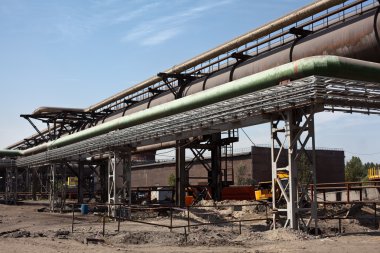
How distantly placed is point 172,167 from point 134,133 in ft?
155

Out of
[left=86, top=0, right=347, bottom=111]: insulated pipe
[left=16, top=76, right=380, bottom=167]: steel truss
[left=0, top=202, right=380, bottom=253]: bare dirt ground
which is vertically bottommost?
[left=0, top=202, right=380, bottom=253]: bare dirt ground

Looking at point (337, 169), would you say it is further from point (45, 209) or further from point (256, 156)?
point (45, 209)

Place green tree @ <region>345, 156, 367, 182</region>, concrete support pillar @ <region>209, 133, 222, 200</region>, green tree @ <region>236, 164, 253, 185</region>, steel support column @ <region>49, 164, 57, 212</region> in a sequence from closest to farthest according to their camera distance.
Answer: concrete support pillar @ <region>209, 133, 222, 200</region>, steel support column @ <region>49, 164, 57, 212</region>, green tree @ <region>236, 164, 253, 185</region>, green tree @ <region>345, 156, 367, 182</region>

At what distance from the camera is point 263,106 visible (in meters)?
16.0

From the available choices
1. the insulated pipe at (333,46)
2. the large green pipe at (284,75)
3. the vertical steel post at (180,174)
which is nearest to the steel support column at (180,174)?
the vertical steel post at (180,174)

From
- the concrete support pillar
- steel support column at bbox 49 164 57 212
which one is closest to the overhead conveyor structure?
the concrete support pillar

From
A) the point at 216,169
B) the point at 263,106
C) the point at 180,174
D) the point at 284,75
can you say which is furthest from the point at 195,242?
the point at 216,169

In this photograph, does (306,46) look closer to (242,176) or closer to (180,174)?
(180,174)

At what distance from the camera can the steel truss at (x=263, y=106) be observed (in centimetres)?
1437

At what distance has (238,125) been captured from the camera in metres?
18.4

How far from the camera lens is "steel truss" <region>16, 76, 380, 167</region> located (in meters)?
14.4

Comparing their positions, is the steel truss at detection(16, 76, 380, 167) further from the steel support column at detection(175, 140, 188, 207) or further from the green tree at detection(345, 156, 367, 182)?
the green tree at detection(345, 156, 367, 182)

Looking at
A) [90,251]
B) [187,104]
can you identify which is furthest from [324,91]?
[90,251]

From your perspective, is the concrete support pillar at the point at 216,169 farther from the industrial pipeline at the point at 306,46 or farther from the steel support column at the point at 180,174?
the industrial pipeline at the point at 306,46
